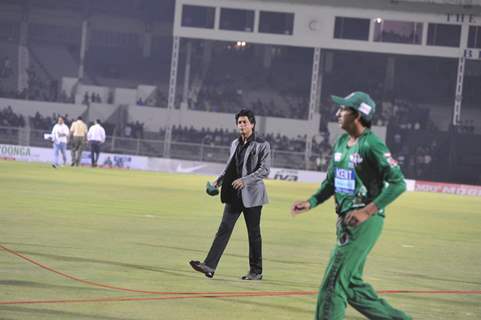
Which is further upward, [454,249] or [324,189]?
[324,189]

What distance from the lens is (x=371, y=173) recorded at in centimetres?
727

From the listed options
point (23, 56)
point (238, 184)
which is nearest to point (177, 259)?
point (238, 184)

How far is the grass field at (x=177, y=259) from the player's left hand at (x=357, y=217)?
2.78 metres

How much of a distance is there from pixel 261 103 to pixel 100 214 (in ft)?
144

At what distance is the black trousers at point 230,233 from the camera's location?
1186 centimetres

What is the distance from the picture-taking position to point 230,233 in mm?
11945

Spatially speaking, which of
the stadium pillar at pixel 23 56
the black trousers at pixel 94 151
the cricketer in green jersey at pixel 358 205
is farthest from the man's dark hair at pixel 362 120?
the stadium pillar at pixel 23 56

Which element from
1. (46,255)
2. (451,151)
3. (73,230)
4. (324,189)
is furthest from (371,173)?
(451,151)

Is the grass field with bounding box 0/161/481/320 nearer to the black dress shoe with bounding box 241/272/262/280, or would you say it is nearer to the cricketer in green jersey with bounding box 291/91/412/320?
the black dress shoe with bounding box 241/272/262/280

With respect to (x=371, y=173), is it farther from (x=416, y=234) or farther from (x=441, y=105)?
(x=441, y=105)

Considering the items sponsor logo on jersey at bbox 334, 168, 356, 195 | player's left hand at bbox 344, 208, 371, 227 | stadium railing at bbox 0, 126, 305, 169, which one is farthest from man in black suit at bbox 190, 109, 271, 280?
stadium railing at bbox 0, 126, 305, 169

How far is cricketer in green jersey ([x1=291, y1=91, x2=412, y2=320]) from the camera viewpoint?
707cm

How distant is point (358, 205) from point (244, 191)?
4731mm

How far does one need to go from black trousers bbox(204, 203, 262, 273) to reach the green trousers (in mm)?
4619
